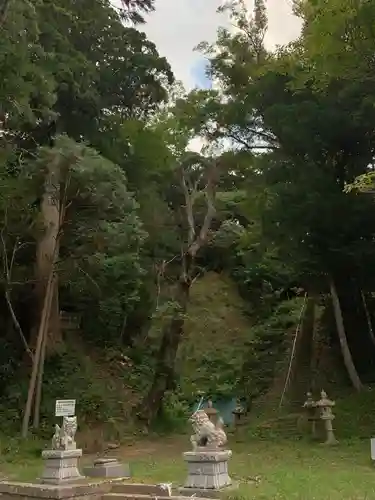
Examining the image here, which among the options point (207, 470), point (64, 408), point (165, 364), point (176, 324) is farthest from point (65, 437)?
point (176, 324)

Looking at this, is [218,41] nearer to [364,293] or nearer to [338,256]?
[338,256]

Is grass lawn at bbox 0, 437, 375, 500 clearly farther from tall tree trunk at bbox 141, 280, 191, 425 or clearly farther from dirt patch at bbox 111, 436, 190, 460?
tall tree trunk at bbox 141, 280, 191, 425

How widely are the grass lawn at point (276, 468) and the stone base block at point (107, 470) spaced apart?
270 millimetres

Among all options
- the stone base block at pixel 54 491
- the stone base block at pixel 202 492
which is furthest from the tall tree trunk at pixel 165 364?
→ the stone base block at pixel 202 492

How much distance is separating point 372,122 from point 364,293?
5986 mm

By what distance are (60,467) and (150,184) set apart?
37.7ft

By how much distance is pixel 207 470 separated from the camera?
27.6 ft

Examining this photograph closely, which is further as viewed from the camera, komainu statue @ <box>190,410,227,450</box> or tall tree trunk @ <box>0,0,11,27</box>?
tall tree trunk @ <box>0,0,11,27</box>

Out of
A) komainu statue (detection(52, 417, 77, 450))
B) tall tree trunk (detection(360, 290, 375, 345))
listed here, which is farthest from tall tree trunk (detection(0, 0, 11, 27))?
tall tree trunk (detection(360, 290, 375, 345))

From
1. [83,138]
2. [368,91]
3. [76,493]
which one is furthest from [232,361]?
[76,493]

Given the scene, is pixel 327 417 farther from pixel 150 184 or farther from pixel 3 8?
pixel 3 8

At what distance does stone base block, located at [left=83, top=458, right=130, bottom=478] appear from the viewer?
1064 centimetres

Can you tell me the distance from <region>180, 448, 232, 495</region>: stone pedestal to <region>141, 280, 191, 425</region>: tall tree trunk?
988 cm

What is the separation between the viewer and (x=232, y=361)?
79.1 feet
